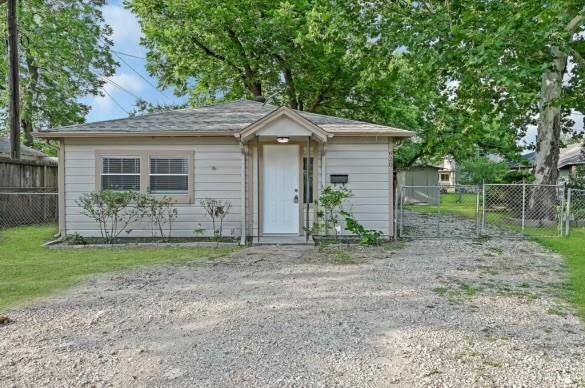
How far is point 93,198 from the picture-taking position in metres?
9.12

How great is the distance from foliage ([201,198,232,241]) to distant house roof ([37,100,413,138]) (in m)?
1.51

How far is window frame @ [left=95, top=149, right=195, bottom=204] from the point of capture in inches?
380

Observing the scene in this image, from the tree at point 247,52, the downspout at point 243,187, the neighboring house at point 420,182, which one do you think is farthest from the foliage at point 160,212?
the neighboring house at point 420,182

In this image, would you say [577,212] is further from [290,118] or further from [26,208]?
[26,208]

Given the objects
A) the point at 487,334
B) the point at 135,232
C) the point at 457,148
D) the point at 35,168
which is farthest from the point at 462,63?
the point at 35,168

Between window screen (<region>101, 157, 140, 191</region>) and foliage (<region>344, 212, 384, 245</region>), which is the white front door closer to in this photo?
foliage (<region>344, 212, 384, 245</region>)

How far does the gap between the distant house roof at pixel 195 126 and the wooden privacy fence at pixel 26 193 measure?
2325 millimetres

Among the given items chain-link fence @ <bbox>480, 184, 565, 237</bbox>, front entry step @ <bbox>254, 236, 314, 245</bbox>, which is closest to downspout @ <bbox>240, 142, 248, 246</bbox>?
front entry step @ <bbox>254, 236, 314, 245</bbox>

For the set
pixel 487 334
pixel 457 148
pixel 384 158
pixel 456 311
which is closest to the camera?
pixel 487 334

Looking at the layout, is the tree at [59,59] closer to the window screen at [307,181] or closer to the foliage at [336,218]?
the window screen at [307,181]

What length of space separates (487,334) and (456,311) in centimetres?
67

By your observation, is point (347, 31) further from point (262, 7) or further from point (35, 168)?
point (35, 168)

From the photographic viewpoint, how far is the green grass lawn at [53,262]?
5383mm

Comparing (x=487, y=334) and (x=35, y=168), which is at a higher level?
(x=35, y=168)
